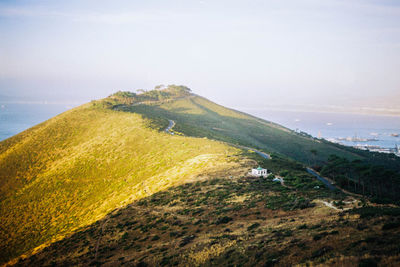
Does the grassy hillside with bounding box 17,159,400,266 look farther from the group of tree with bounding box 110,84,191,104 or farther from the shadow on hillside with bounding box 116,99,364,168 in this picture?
the group of tree with bounding box 110,84,191,104

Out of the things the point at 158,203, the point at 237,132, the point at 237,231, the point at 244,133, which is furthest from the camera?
the point at 244,133

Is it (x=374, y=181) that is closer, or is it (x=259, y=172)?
(x=259, y=172)

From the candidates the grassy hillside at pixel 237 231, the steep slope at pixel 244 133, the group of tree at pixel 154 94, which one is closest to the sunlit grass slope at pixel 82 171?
the grassy hillside at pixel 237 231

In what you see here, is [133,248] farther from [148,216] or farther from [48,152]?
[48,152]

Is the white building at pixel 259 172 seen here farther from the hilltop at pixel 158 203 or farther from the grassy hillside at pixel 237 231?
the grassy hillside at pixel 237 231

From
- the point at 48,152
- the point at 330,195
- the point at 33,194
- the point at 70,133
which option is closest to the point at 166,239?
the point at 330,195

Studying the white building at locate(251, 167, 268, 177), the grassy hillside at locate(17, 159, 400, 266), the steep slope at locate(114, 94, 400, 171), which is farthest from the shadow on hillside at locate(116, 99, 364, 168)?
the grassy hillside at locate(17, 159, 400, 266)

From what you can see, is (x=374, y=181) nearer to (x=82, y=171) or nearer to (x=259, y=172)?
(x=259, y=172)

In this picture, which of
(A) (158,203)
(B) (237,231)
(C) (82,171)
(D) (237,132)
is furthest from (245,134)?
(B) (237,231)
